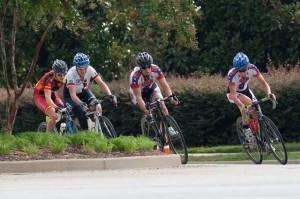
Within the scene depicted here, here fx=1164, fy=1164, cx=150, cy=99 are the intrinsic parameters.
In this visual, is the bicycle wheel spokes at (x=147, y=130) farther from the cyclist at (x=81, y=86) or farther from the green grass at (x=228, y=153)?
the green grass at (x=228, y=153)

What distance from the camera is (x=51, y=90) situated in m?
20.3

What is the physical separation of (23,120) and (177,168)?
37.0 ft

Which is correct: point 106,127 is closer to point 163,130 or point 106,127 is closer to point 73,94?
point 73,94

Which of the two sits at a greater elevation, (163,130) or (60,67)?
(60,67)

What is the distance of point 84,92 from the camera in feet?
64.2

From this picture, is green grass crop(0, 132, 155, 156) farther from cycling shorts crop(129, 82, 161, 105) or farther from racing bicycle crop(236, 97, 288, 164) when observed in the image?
racing bicycle crop(236, 97, 288, 164)

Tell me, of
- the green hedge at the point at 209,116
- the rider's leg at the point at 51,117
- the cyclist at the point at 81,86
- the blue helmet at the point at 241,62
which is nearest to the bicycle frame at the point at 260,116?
the blue helmet at the point at 241,62

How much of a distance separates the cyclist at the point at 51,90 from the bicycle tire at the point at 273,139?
→ 11.6 ft

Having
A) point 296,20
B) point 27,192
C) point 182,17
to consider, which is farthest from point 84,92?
point 296,20

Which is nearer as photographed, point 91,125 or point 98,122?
point 98,122

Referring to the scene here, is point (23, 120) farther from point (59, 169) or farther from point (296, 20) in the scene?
point (59, 169)

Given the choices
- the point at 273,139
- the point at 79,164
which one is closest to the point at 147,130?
the point at 273,139

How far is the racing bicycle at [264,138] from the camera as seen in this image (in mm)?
18703

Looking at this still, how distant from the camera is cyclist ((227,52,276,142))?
1931cm
